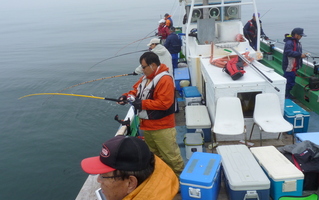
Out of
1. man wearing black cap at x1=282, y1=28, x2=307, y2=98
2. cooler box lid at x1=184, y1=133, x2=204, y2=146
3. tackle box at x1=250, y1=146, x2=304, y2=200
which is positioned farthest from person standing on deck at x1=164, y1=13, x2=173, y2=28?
tackle box at x1=250, y1=146, x2=304, y2=200

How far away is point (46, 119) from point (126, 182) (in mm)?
9612

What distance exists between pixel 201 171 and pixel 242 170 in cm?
53

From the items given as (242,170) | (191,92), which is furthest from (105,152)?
(191,92)

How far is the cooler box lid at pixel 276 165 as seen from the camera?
10.6 feet

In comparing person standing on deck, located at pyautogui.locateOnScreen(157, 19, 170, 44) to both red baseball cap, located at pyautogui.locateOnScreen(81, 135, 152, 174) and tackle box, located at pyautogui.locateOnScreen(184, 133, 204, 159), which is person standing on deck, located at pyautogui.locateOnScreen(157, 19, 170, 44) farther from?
red baseball cap, located at pyautogui.locateOnScreen(81, 135, 152, 174)

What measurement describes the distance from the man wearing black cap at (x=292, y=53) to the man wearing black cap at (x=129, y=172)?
535 cm

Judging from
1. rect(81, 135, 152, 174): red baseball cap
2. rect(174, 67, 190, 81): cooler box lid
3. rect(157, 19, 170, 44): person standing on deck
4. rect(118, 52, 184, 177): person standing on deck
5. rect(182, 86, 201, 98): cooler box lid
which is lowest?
rect(182, 86, 201, 98): cooler box lid

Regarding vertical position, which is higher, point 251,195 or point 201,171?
point 201,171

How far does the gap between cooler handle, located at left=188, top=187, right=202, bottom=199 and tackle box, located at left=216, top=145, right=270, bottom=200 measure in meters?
0.38

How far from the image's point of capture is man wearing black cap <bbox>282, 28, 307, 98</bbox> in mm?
5936

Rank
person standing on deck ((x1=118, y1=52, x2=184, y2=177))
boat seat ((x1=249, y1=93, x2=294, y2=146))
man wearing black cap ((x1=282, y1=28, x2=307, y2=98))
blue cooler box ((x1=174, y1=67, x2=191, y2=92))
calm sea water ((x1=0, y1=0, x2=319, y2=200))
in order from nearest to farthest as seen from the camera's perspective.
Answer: person standing on deck ((x1=118, y1=52, x2=184, y2=177)), boat seat ((x1=249, y1=93, x2=294, y2=146)), man wearing black cap ((x1=282, y1=28, x2=307, y2=98)), calm sea water ((x1=0, y1=0, x2=319, y2=200)), blue cooler box ((x1=174, y1=67, x2=191, y2=92))

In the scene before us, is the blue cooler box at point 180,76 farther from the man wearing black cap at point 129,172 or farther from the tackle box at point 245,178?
the man wearing black cap at point 129,172

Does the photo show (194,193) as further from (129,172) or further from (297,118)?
(297,118)

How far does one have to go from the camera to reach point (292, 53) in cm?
596
